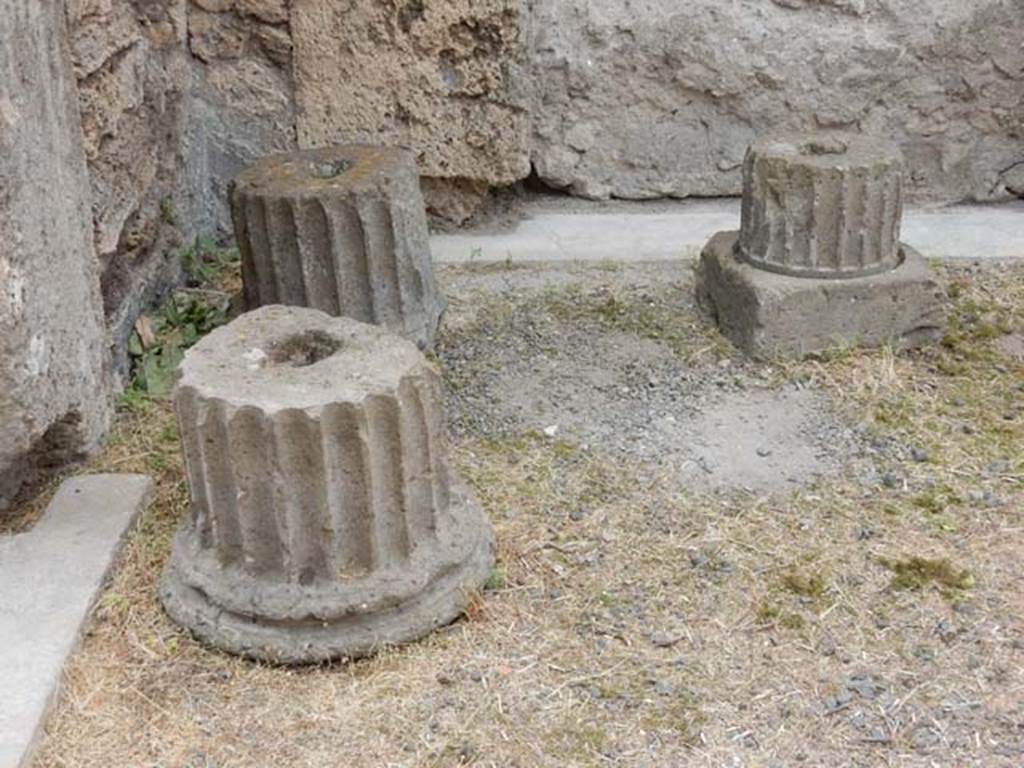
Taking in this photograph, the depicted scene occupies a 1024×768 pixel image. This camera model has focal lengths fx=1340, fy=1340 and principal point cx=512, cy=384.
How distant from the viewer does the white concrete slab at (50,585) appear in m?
2.46

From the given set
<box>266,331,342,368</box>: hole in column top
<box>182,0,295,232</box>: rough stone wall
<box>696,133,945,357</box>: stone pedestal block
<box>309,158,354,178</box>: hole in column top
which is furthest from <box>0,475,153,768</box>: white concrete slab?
<box>696,133,945,357</box>: stone pedestal block

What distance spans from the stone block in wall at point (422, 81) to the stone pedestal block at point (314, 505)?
2.03 meters

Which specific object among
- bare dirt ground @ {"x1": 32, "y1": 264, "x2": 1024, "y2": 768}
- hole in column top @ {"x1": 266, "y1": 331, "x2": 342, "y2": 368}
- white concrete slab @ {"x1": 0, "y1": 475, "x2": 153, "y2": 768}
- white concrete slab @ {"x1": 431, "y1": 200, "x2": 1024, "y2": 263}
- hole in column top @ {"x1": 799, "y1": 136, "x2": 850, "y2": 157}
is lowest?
bare dirt ground @ {"x1": 32, "y1": 264, "x2": 1024, "y2": 768}

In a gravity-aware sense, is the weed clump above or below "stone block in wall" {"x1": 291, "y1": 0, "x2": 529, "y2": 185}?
below

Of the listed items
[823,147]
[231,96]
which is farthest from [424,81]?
[823,147]

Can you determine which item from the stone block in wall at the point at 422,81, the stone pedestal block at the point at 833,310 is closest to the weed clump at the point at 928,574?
the stone pedestal block at the point at 833,310

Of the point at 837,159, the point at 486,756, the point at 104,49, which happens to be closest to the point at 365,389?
the point at 486,756

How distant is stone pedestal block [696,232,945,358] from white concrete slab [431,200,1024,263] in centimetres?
75

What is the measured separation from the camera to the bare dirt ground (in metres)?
2.47

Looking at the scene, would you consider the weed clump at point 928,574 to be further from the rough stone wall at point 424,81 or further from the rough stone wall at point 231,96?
the rough stone wall at point 231,96

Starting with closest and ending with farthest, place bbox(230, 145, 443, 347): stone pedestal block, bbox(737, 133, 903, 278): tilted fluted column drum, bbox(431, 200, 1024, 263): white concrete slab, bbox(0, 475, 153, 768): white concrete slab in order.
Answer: bbox(0, 475, 153, 768): white concrete slab, bbox(230, 145, 443, 347): stone pedestal block, bbox(737, 133, 903, 278): tilted fluted column drum, bbox(431, 200, 1024, 263): white concrete slab

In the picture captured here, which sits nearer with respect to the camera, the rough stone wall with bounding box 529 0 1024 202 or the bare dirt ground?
the bare dirt ground

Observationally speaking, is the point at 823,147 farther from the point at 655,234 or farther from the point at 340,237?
the point at 340,237

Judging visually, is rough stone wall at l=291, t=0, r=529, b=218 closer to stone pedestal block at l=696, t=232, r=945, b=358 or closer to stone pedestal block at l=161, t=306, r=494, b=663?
stone pedestal block at l=696, t=232, r=945, b=358
